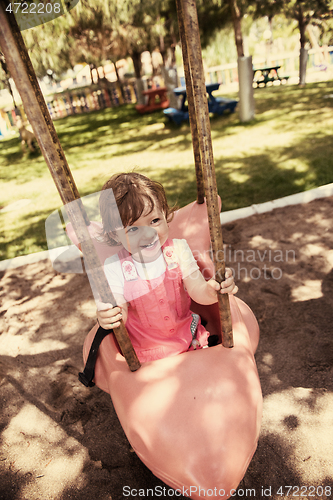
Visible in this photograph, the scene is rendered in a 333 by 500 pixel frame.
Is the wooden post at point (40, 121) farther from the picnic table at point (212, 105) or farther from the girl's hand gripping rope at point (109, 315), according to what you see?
the picnic table at point (212, 105)

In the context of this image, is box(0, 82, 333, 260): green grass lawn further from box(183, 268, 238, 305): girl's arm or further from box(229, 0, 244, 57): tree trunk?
box(183, 268, 238, 305): girl's arm

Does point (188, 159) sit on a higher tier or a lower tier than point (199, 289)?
lower

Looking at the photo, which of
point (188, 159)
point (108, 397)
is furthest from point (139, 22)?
point (108, 397)

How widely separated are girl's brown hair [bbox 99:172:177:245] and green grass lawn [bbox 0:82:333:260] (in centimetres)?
197

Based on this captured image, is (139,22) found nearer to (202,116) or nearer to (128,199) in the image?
(128,199)

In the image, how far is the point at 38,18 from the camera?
106cm

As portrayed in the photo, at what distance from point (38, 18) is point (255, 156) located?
14.9 ft

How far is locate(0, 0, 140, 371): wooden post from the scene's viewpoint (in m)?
0.86

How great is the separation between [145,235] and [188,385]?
57cm

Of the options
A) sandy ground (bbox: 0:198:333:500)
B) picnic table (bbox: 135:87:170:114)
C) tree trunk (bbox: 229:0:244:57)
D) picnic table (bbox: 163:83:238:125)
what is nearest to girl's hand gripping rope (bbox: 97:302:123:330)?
sandy ground (bbox: 0:198:333:500)

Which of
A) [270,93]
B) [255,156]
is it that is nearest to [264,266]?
[255,156]

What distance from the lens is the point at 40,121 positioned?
35.9 inches

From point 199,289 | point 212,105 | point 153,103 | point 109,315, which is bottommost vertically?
point 153,103

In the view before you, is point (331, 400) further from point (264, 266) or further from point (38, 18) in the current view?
point (38, 18)
